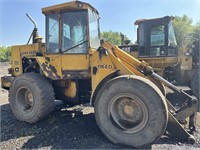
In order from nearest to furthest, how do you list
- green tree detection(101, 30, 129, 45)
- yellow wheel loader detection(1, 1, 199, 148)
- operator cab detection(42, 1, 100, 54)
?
yellow wheel loader detection(1, 1, 199, 148)
operator cab detection(42, 1, 100, 54)
green tree detection(101, 30, 129, 45)

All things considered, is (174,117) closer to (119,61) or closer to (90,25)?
(119,61)

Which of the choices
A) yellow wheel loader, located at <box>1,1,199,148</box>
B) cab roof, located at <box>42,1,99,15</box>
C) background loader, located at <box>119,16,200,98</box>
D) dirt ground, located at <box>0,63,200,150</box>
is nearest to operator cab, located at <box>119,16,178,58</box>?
background loader, located at <box>119,16,200,98</box>

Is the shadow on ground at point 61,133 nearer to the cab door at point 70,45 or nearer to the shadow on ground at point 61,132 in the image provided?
the shadow on ground at point 61,132

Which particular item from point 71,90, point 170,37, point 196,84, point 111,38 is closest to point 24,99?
point 71,90

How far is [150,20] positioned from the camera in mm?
8617

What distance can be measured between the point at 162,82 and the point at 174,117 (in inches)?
32.6

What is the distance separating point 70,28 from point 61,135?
2440mm

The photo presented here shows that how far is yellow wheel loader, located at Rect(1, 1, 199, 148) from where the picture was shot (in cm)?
356

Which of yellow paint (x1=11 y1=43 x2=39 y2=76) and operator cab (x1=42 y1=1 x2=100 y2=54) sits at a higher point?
operator cab (x1=42 y1=1 x2=100 y2=54)

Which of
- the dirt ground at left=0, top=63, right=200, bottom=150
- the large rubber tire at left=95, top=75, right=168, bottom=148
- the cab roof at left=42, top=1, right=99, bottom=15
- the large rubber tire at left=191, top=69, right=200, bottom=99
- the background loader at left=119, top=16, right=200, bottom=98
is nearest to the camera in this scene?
the large rubber tire at left=95, top=75, right=168, bottom=148

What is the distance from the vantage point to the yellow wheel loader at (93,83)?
3.56m

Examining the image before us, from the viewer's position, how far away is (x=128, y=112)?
379 cm

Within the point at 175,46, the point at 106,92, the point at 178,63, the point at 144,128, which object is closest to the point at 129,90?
the point at 106,92

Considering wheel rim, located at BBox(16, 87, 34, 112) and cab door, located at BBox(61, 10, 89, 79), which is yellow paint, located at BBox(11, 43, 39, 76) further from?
cab door, located at BBox(61, 10, 89, 79)
